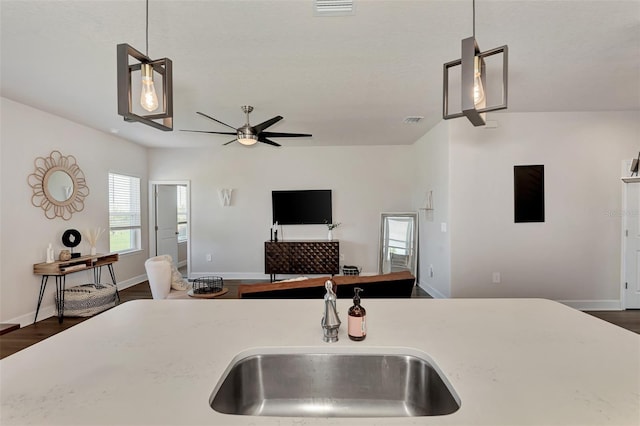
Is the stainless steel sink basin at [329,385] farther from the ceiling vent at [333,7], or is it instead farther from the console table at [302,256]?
the console table at [302,256]

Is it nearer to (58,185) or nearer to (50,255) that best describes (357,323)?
(50,255)

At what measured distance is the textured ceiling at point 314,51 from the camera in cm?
191

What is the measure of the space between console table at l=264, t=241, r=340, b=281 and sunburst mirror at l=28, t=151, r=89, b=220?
9.63 feet

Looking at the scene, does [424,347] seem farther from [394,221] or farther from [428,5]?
[394,221]

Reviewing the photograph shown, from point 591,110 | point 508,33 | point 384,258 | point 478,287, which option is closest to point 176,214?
point 384,258

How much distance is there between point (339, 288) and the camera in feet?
8.09

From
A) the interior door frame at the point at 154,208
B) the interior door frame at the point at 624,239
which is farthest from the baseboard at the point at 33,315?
the interior door frame at the point at 624,239

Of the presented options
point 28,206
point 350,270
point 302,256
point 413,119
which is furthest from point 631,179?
point 28,206

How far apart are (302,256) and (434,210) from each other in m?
2.46

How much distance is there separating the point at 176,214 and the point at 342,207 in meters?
3.78

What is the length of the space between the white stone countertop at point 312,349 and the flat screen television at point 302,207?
4.41 metres

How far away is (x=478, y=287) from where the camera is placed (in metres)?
4.07

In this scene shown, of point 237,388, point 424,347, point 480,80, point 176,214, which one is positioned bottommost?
point 237,388

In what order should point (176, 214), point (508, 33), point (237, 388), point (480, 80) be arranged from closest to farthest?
point (237, 388) → point (480, 80) → point (508, 33) → point (176, 214)
